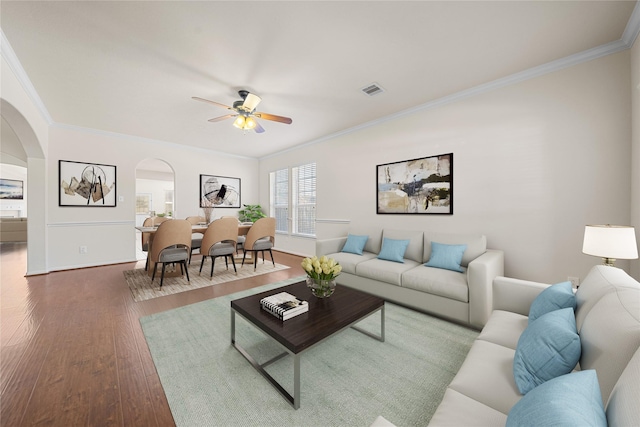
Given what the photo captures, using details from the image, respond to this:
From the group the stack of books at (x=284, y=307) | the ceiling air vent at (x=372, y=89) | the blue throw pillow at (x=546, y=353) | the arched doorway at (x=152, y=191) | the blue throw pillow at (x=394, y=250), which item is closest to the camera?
the blue throw pillow at (x=546, y=353)

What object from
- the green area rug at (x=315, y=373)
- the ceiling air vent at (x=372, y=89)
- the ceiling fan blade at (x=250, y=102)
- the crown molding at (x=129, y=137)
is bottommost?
the green area rug at (x=315, y=373)

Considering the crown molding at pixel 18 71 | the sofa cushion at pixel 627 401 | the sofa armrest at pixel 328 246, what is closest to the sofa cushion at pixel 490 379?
the sofa cushion at pixel 627 401

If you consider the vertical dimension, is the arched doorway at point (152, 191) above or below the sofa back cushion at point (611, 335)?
above

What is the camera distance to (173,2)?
1781mm

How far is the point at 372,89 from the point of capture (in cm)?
306

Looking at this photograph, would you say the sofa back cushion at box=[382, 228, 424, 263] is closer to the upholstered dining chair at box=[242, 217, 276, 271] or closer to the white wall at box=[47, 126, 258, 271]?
the upholstered dining chair at box=[242, 217, 276, 271]

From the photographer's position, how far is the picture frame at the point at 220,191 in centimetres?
603

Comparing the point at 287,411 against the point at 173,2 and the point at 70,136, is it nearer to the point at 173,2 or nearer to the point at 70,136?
the point at 173,2

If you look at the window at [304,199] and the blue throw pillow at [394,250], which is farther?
the window at [304,199]

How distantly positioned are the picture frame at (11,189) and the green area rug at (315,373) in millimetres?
11775

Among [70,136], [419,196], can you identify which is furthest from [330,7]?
[70,136]

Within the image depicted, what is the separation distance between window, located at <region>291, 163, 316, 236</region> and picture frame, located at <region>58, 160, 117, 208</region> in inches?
148

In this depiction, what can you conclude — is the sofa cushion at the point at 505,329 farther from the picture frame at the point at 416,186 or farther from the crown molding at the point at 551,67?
the crown molding at the point at 551,67

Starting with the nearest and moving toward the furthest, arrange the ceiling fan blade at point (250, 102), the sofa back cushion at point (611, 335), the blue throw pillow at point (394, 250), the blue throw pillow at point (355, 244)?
the sofa back cushion at point (611, 335)
the ceiling fan blade at point (250, 102)
the blue throw pillow at point (394, 250)
the blue throw pillow at point (355, 244)
